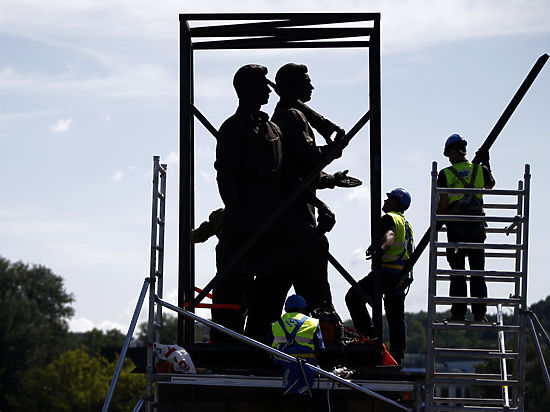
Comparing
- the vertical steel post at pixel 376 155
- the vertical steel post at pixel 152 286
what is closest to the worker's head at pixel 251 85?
the vertical steel post at pixel 376 155

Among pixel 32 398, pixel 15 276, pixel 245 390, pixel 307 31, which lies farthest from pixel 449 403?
pixel 15 276

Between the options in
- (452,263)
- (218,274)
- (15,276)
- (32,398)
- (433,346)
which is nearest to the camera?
(433,346)

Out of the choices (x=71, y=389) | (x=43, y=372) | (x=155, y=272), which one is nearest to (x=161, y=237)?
(x=155, y=272)

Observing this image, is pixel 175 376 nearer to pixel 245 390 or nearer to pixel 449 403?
pixel 245 390

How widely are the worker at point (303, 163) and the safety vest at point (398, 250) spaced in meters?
0.83

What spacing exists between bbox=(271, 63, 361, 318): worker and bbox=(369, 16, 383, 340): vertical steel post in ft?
1.95

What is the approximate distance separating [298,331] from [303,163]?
10.4 ft

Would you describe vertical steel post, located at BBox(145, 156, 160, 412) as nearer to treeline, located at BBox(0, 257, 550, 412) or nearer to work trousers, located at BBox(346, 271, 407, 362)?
work trousers, located at BBox(346, 271, 407, 362)

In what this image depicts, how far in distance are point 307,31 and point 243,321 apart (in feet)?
13.3

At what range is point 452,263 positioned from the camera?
54.6 feet

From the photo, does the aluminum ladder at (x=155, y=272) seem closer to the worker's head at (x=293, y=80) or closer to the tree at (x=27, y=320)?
the worker's head at (x=293, y=80)

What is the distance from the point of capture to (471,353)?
53.6 ft

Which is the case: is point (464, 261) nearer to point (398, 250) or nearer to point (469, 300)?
point (469, 300)

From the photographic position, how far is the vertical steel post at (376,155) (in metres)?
17.8
